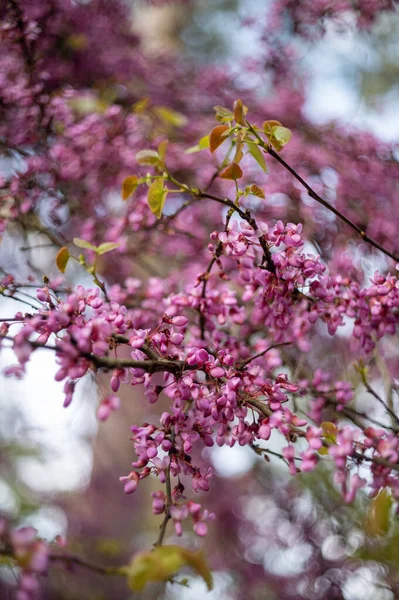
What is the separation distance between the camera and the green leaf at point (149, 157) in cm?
128

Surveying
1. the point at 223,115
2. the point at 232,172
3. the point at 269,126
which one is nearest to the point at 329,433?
the point at 232,172

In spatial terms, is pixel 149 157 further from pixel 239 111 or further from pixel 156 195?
pixel 239 111

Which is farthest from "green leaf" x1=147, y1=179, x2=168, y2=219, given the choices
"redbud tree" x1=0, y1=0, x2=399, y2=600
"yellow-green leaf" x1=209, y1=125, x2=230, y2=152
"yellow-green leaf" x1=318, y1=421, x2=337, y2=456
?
"yellow-green leaf" x1=318, y1=421, x2=337, y2=456

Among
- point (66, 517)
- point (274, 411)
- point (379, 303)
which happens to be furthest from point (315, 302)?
point (66, 517)

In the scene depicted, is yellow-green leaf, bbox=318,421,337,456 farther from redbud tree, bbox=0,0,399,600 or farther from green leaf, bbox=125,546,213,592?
green leaf, bbox=125,546,213,592

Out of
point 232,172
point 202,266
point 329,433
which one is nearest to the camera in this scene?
point 329,433

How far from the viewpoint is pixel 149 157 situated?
4.21ft

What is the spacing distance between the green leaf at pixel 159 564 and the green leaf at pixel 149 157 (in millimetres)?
910

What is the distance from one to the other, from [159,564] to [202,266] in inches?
74.2

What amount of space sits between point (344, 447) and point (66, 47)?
320 cm

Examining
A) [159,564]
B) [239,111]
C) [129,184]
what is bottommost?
[159,564]

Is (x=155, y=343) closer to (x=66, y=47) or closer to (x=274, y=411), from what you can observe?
(x=274, y=411)

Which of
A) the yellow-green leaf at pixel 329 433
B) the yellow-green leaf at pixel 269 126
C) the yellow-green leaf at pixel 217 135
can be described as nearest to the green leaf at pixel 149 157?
the yellow-green leaf at pixel 217 135

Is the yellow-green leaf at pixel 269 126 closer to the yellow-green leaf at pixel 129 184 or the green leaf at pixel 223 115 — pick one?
the green leaf at pixel 223 115
